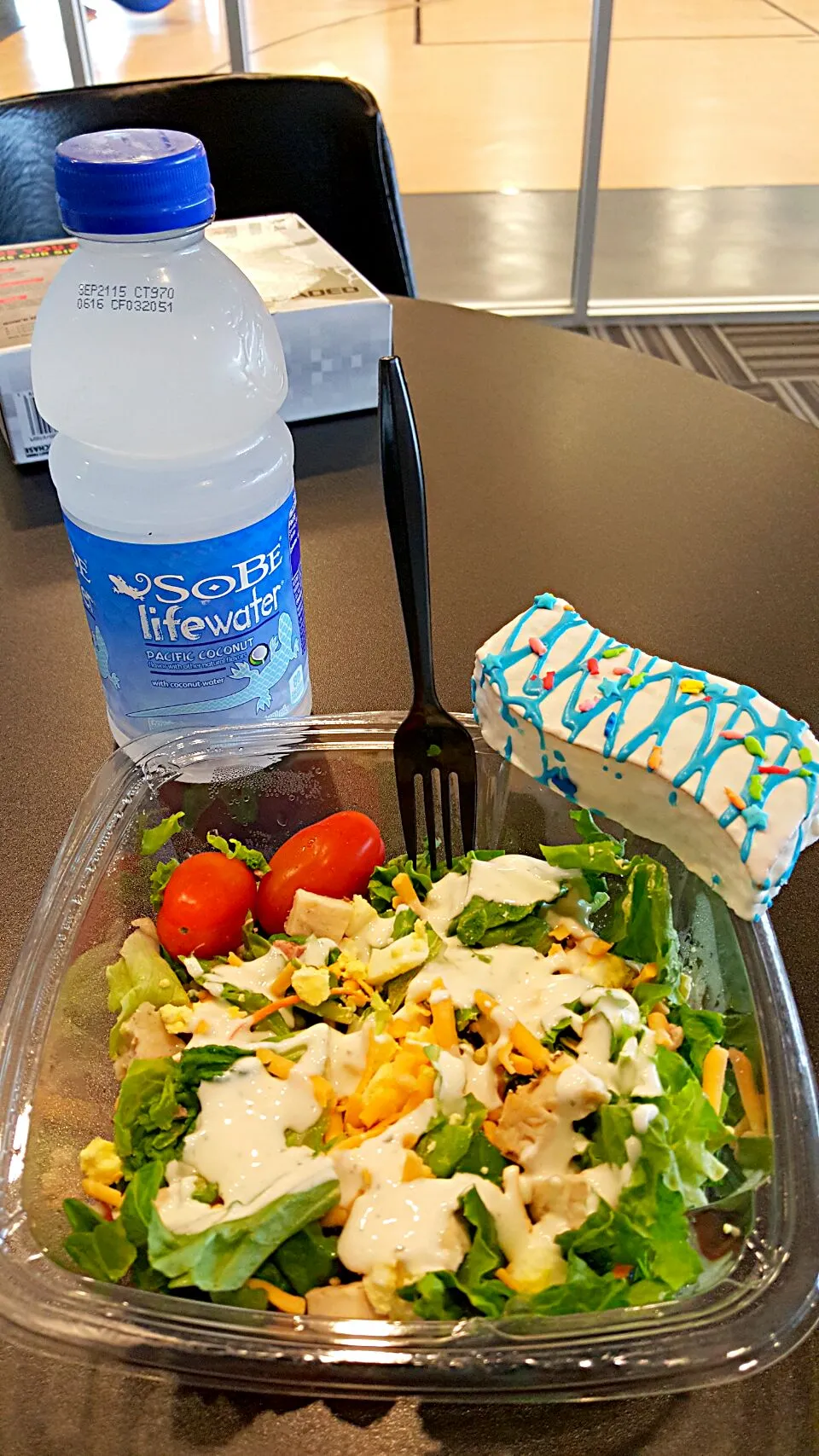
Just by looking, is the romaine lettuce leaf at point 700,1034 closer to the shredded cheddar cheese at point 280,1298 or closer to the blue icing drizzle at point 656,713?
the blue icing drizzle at point 656,713

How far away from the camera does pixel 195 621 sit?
0.81 meters

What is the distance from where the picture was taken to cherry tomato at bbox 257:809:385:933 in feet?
2.76

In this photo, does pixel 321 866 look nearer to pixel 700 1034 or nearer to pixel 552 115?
Result: pixel 700 1034

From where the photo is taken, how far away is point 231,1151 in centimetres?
67

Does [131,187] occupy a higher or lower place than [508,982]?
higher

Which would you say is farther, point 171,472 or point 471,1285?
point 171,472

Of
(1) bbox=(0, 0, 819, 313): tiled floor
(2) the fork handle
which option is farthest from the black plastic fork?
(1) bbox=(0, 0, 819, 313): tiled floor

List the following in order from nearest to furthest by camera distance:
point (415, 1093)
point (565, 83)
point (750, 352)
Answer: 1. point (415, 1093)
2. point (750, 352)
3. point (565, 83)

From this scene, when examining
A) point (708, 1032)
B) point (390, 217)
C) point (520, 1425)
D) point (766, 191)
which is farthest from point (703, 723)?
point (766, 191)

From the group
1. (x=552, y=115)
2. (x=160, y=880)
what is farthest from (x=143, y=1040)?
(x=552, y=115)

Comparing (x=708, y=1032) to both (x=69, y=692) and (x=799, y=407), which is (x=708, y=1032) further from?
(x=799, y=407)

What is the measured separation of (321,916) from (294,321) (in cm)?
76

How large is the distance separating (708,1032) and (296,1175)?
0.27m

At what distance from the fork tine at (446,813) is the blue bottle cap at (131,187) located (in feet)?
1.39
